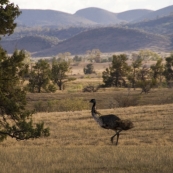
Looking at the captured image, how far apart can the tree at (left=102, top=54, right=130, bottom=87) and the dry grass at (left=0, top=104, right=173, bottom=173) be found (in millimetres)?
31306

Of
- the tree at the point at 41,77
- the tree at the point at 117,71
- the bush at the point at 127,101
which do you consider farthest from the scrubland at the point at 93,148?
the tree at the point at 117,71

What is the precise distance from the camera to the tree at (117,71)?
5922 centimetres

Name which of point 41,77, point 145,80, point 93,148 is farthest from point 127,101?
point 93,148

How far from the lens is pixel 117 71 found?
195 feet

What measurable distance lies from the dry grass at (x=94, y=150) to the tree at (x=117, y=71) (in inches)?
1233

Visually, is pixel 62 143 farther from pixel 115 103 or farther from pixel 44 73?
pixel 44 73

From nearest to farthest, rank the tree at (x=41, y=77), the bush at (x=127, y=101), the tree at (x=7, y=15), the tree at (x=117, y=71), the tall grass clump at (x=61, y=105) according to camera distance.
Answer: the tree at (x=7, y=15) → the tall grass clump at (x=61, y=105) → the bush at (x=127, y=101) → the tree at (x=41, y=77) → the tree at (x=117, y=71)

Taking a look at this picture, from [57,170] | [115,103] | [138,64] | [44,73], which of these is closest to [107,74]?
[138,64]

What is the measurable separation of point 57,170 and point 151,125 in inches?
493

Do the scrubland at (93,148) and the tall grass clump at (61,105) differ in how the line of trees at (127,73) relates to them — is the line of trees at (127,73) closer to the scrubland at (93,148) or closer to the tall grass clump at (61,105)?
the tall grass clump at (61,105)

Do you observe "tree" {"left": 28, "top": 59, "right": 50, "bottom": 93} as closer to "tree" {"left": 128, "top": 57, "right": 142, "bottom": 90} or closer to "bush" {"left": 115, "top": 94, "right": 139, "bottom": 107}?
"tree" {"left": 128, "top": 57, "right": 142, "bottom": 90}

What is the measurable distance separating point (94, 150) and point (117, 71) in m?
43.3

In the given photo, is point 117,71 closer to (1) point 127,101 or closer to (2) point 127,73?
(2) point 127,73

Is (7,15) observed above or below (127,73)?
above
